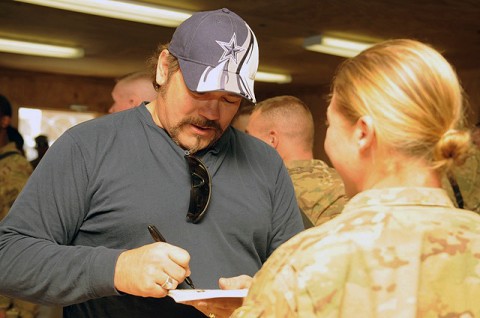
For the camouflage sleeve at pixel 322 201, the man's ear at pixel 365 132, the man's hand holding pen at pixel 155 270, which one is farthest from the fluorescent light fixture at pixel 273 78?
the man's ear at pixel 365 132

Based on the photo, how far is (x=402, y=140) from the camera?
1.12 m

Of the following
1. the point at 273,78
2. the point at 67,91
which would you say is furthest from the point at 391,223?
the point at 67,91

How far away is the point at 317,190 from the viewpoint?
347 cm

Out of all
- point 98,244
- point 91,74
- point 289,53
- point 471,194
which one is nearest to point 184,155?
point 98,244

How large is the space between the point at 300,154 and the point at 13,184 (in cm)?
185

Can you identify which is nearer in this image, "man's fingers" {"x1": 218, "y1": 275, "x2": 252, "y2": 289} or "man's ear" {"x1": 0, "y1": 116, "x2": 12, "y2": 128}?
"man's fingers" {"x1": 218, "y1": 275, "x2": 252, "y2": 289}

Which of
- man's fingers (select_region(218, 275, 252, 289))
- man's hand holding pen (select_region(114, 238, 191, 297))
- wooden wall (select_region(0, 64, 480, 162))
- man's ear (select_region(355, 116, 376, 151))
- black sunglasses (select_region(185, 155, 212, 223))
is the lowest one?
wooden wall (select_region(0, 64, 480, 162))

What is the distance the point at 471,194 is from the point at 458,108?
3.34m

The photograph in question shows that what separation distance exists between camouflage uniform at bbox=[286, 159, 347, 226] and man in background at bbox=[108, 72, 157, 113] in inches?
34.8

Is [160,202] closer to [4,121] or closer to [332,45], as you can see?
[4,121]

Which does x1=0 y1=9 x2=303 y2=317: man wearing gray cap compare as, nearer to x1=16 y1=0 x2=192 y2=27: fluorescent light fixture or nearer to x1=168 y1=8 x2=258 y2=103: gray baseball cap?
x1=168 y1=8 x2=258 y2=103: gray baseball cap

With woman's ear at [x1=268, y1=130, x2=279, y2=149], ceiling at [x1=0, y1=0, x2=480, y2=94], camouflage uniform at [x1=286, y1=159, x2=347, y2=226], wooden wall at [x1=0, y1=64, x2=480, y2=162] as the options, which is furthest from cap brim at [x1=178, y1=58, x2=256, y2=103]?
wooden wall at [x1=0, y1=64, x2=480, y2=162]

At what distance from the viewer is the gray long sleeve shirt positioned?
1518 millimetres

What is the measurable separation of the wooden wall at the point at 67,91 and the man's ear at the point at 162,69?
8427 millimetres
